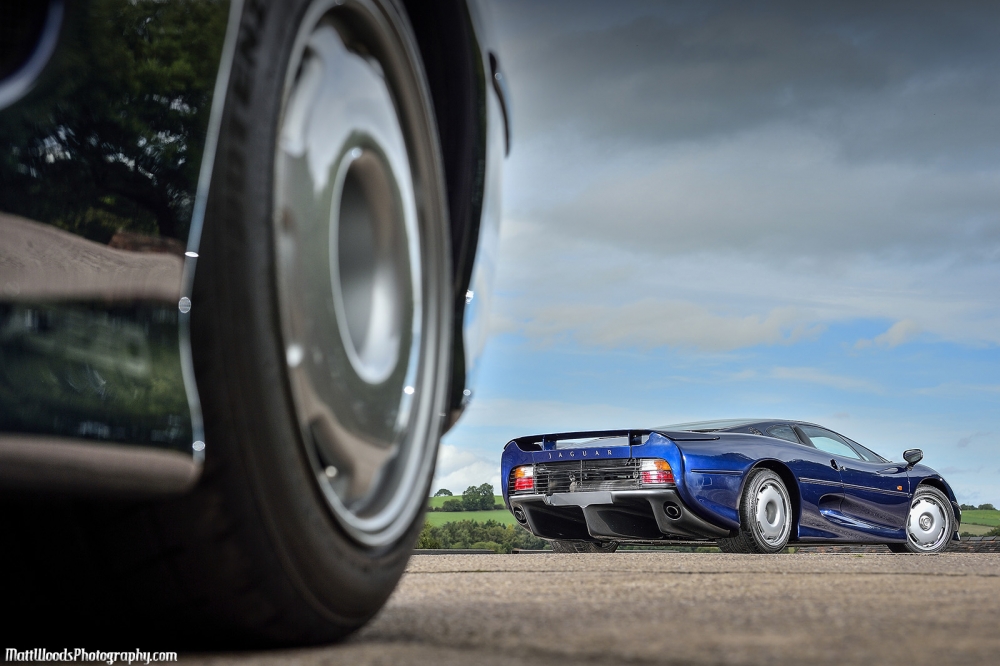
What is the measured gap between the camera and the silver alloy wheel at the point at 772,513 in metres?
6.32

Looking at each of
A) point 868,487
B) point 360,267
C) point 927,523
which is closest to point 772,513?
point 868,487

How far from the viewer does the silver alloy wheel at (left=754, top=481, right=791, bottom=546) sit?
6.32 m

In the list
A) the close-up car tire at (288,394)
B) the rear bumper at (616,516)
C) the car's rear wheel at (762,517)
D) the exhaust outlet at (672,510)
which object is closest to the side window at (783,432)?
the car's rear wheel at (762,517)

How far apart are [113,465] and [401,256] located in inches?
33.8

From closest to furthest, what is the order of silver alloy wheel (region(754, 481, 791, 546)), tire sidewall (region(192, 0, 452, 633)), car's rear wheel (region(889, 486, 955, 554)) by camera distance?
tire sidewall (region(192, 0, 452, 633)) → silver alloy wheel (region(754, 481, 791, 546)) → car's rear wheel (region(889, 486, 955, 554))

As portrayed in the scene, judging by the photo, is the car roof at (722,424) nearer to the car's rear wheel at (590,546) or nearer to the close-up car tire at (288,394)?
the car's rear wheel at (590,546)

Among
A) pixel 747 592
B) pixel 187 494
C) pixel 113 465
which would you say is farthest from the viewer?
pixel 747 592

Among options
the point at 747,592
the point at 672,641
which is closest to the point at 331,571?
the point at 672,641

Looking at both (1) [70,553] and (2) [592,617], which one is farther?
(2) [592,617]

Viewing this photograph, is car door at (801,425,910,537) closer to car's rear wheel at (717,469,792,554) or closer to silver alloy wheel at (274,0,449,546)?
car's rear wheel at (717,469,792,554)

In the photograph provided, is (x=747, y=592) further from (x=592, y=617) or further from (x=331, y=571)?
(x=331, y=571)

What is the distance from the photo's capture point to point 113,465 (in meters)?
1.14

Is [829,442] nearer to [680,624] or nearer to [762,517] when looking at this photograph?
[762,517]

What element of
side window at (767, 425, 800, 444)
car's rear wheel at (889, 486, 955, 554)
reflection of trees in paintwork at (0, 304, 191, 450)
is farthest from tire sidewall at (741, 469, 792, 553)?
reflection of trees in paintwork at (0, 304, 191, 450)
